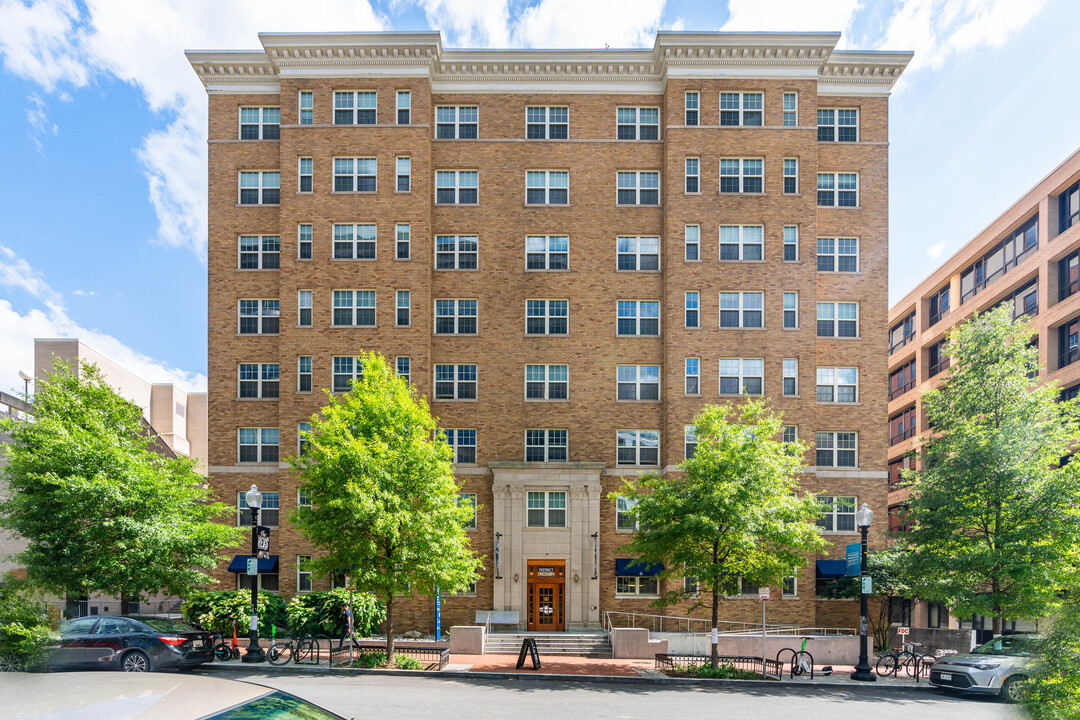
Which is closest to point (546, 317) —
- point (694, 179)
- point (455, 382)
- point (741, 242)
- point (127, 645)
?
point (455, 382)

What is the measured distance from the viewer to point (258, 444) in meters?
31.5

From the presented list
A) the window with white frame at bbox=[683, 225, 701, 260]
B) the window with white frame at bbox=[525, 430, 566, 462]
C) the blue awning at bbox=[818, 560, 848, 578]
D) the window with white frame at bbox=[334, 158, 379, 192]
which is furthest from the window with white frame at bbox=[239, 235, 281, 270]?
the blue awning at bbox=[818, 560, 848, 578]

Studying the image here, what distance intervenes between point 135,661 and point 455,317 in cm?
1796

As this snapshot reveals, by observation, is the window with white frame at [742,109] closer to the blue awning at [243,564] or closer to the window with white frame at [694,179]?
the window with white frame at [694,179]

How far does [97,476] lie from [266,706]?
20.1m

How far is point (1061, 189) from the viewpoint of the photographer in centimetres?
3769

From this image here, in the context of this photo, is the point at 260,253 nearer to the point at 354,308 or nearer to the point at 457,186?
the point at 354,308

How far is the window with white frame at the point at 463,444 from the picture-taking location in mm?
31047

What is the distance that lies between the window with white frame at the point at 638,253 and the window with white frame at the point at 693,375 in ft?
14.2

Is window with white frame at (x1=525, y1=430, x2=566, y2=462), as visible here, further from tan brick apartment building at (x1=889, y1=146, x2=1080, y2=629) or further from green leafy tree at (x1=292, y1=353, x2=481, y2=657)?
tan brick apartment building at (x1=889, y1=146, x2=1080, y2=629)

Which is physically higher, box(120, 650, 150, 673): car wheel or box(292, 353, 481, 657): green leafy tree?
box(292, 353, 481, 657): green leafy tree

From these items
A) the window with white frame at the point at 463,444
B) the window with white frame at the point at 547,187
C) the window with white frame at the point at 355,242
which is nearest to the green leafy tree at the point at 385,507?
the window with white frame at the point at 463,444

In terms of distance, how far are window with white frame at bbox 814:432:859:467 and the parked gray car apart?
11.5 meters

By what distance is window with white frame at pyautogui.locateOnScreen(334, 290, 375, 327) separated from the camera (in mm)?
31219
